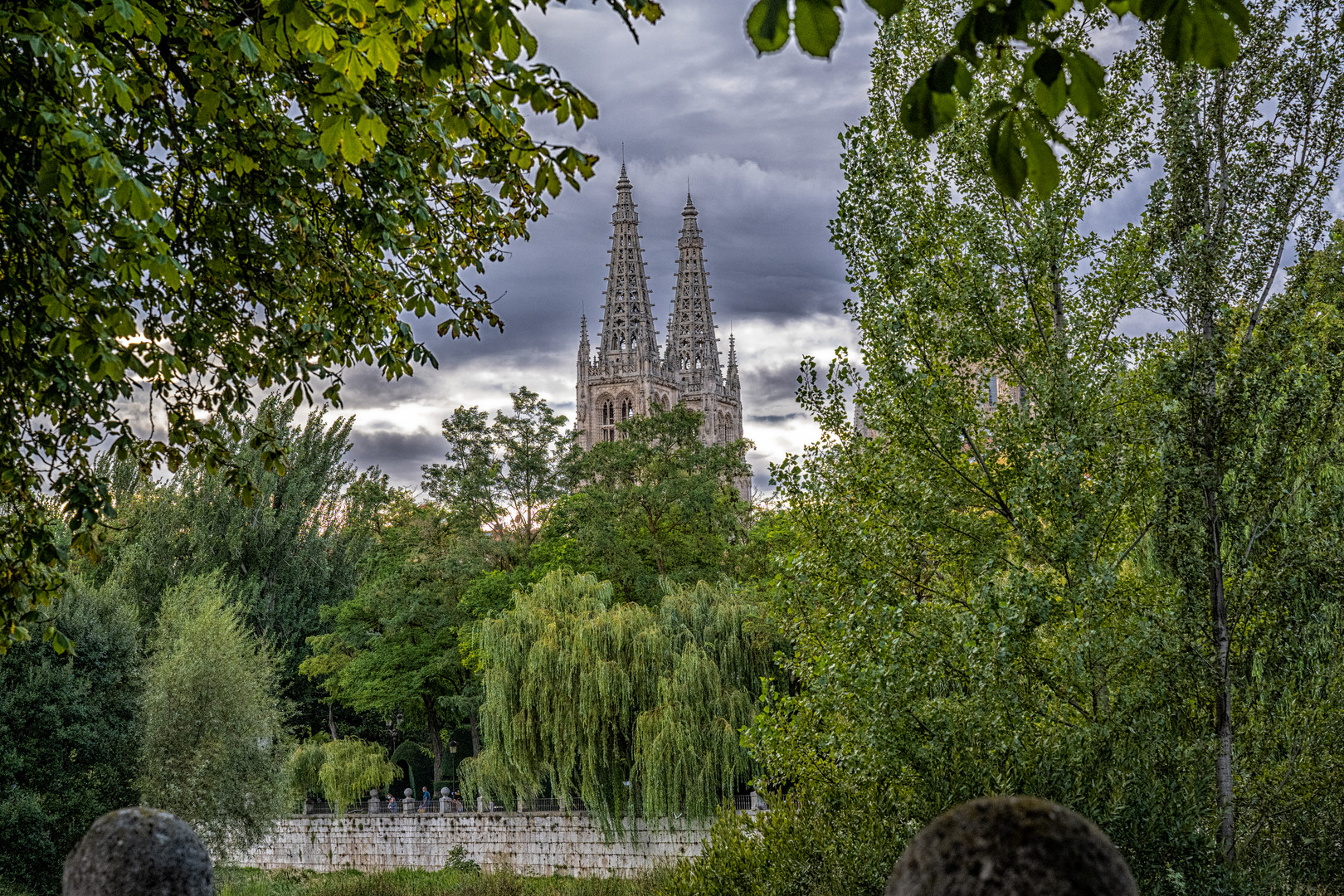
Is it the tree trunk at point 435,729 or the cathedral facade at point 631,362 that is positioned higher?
the cathedral facade at point 631,362

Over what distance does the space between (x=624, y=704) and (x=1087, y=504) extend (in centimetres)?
1341

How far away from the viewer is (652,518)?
30562 mm

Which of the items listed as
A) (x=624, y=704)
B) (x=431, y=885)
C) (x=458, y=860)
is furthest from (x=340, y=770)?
(x=624, y=704)

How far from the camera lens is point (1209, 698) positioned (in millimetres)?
8719

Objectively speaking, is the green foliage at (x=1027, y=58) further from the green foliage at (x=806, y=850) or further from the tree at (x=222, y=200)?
the green foliage at (x=806, y=850)

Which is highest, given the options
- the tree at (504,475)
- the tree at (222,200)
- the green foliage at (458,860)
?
the tree at (504,475)

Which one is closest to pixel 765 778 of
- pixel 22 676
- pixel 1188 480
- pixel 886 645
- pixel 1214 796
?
pixel 886 645

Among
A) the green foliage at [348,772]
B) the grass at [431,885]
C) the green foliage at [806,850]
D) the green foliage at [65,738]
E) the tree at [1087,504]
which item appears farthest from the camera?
the green foliage at [348,772]

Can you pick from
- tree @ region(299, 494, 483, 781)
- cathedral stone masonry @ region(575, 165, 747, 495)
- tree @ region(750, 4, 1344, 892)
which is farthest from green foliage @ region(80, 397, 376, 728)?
cathedral stone masonry @ region(575, 165, 747, 495)

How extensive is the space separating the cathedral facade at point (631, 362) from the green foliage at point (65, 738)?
59620 mm

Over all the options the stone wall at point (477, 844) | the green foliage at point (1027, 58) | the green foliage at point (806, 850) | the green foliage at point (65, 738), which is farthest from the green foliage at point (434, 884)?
the green foliage at point (1027, 58)

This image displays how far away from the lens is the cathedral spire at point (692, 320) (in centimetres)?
9031

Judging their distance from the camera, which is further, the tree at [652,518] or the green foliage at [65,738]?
the tree at [652,518]

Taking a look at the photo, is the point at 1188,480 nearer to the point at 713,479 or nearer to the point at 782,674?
the point at 782,674
